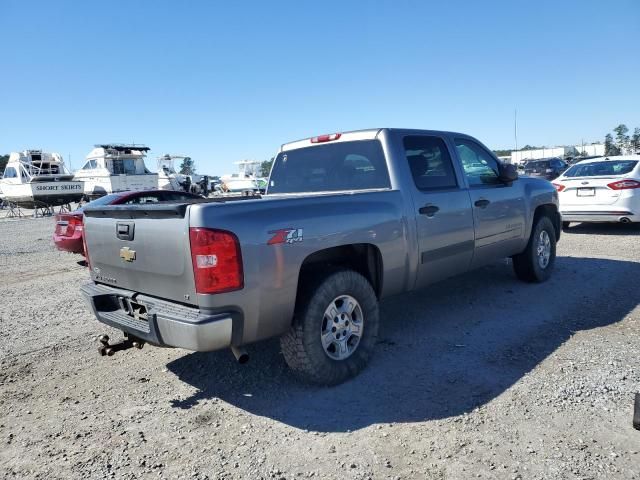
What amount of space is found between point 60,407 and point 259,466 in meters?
1.81

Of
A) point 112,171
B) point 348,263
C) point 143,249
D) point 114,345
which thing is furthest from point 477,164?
point 112,171

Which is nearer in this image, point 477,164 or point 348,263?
point 348,263

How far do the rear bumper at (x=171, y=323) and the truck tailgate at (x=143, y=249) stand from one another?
69 millimetres

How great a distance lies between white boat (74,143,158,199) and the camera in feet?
91.9

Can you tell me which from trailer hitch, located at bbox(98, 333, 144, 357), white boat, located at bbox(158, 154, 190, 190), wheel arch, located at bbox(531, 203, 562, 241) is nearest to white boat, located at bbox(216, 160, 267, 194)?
white boat, located at bbox(158, 154, 190, 190)

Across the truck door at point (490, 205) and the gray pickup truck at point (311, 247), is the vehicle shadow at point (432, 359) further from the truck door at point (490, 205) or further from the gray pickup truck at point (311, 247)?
the truck door at point (490, 205)

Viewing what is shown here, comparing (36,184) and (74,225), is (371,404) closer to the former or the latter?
(74,225)

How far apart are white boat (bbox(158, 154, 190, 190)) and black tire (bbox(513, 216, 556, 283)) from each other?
2847 cm

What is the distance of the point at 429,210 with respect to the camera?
4.41 metres

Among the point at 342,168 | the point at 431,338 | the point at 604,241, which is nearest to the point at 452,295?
the point at 431,338

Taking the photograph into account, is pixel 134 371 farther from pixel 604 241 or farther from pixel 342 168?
pixel 604 241

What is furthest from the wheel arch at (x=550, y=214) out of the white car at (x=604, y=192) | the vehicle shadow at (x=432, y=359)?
the white car at (x=604, y=192)

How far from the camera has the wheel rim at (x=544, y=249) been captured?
6358mm

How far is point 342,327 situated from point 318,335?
0.31 m
